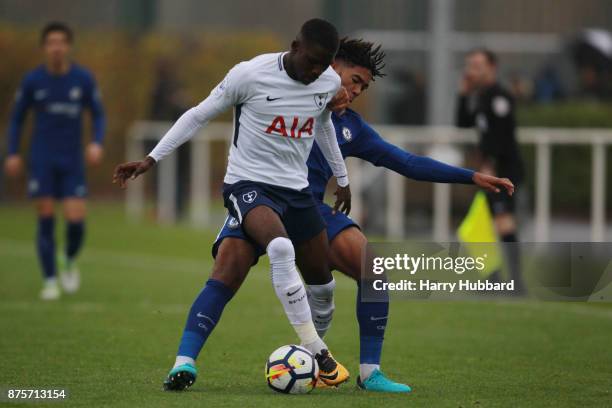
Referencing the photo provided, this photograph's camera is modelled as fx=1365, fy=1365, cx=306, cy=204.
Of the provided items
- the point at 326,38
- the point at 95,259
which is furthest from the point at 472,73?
the point at 326,38

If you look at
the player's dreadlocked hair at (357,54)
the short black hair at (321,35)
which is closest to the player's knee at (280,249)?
the short black hair at (321,35)

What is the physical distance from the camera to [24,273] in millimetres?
14273

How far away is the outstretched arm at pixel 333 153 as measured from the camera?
7289 mm

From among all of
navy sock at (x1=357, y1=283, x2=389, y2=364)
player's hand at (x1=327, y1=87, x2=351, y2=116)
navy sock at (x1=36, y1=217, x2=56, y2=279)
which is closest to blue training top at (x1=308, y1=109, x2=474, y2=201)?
player's hand at (x1=327, y1=87, x2=351, y2=116)

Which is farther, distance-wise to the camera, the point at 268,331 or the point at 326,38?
Result: the point at 268,331

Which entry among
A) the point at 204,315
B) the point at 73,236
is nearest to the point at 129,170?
the point at 204,315

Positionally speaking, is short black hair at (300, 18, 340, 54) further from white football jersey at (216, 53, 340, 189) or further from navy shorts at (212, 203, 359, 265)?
navy shorts at (212, 203, 359, 265)

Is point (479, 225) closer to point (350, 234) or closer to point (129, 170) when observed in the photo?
point (350, 234)

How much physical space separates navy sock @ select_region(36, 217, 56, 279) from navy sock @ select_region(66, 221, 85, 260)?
0.70 feet

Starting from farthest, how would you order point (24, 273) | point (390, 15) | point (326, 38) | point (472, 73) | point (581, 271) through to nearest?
point (390, 15)
point (24, 273)
point (472, 73)
point (581, 271)
point (326, 38)

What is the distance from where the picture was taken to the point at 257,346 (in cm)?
915

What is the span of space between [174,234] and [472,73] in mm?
7667

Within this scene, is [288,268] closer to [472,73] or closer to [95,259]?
[472,73]

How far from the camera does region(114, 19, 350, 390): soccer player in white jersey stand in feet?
22.5
